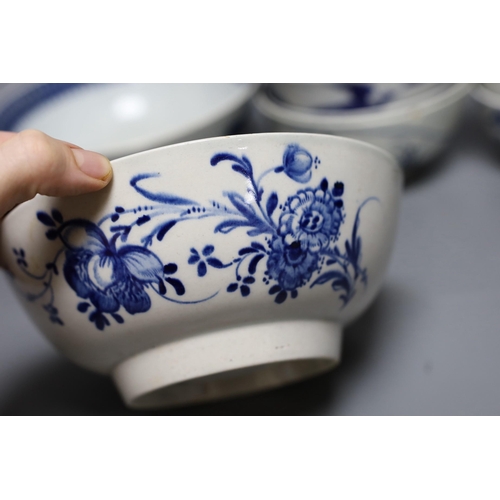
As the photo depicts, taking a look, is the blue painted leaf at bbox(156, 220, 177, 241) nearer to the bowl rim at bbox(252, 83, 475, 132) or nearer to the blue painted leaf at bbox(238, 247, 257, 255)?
the blue painted leaf at bbox(238, 247, 257, 255)

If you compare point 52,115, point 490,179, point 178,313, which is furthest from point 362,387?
point 52,115

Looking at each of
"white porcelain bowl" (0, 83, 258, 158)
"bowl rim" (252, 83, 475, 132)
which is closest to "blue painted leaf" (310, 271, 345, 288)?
"bowl rim" (252, 83, 475, 132)

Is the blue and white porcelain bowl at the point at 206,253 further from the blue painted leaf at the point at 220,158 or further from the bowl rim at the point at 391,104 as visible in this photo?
the bowl rim at the point at 391,104

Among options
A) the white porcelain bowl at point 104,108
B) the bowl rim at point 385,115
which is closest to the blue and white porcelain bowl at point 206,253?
the bowl rim at point 385,115

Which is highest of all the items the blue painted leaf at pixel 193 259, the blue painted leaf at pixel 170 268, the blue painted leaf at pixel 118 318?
the blue painted leaf at pixel 193 259

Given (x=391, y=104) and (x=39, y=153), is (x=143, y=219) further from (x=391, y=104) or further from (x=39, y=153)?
(x=391, y=104)

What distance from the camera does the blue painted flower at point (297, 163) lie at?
36 centimetres

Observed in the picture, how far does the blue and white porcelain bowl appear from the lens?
13.7 inches

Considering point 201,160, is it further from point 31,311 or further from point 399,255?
point 399,255

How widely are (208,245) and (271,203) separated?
4 centimetres

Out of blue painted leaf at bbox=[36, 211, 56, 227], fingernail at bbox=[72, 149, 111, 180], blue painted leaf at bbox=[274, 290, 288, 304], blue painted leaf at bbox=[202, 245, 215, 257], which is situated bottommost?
blue painted leaf at bbox=[274, 290, 288, 304]

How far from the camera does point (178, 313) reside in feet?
1.22

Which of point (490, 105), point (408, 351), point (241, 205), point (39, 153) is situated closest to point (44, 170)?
point (39, 153)

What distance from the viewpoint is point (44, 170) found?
1.12 ft
